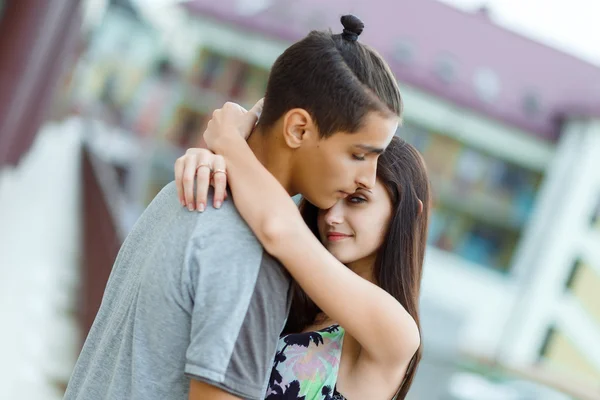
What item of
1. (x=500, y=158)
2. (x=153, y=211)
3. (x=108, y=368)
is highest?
(x=500, y=158)

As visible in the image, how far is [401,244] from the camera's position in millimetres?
1854

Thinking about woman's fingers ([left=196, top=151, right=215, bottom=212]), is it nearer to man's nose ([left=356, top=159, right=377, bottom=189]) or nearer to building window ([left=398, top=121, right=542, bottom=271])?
man's nose ([left=356, top=159, right=377, bottom=189])

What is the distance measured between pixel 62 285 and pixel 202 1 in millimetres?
23380

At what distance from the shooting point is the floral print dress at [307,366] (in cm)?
167

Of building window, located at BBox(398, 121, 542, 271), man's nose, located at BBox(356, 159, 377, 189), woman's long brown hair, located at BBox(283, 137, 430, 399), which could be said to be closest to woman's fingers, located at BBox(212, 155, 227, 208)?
man's nose, located at BBox(356, 159, 377, 189)

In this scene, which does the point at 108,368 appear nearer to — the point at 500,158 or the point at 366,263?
the point at 366,263

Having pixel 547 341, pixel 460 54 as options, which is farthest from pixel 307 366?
pixel 460 54

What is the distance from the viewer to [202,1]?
29062 mm

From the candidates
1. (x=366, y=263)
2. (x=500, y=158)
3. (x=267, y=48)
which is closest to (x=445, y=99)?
(x=500, y=158)

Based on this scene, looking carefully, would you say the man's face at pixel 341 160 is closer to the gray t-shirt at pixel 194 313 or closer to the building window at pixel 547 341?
the gray t-shirt at pixel 194 313

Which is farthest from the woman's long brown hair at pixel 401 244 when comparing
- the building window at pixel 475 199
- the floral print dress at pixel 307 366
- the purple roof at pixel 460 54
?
the building window at pixel 475 199

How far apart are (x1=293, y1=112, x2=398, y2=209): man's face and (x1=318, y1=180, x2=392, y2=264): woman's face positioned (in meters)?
0.24

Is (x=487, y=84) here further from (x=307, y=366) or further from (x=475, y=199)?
(x=307, y=366)

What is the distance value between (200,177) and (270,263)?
0.19 m
